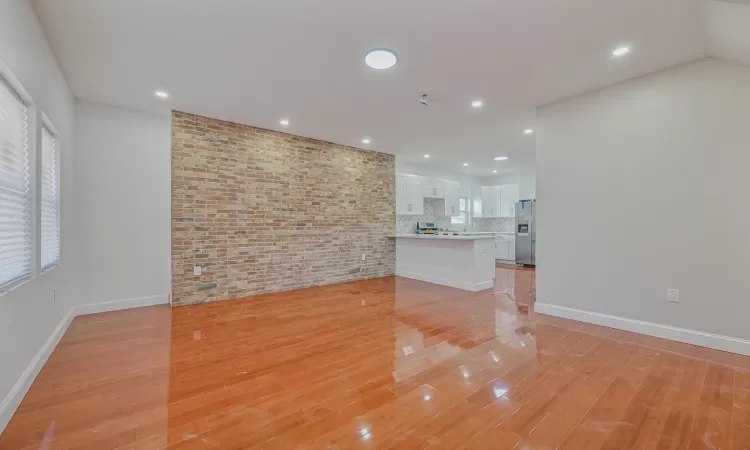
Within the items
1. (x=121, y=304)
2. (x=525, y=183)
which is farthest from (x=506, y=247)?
(x=121, y=304)

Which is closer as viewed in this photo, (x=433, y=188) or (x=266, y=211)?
(x=266, y=211)

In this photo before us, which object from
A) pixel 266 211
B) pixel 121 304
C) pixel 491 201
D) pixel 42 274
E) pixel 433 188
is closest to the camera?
pixel 42 274

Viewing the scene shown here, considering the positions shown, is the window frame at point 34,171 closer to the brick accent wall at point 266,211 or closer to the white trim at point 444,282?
the brick accent wall at point 266,211

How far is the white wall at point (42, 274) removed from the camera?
1833mm

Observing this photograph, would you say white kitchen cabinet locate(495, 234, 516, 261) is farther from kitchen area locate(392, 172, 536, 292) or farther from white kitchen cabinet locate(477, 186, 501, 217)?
white kitchen cabinet locate(477, 186, 501, 217)

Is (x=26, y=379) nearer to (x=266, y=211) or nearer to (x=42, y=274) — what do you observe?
(x=42, y=274)

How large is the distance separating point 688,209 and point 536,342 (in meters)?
1.84

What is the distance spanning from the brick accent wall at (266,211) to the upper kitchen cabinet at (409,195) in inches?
27.2

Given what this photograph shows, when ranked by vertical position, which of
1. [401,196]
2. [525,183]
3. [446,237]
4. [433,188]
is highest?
[525,183]

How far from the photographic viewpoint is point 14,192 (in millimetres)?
2033

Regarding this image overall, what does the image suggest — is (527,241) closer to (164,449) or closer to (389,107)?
(389,107)

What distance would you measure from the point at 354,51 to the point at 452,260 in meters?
3.87

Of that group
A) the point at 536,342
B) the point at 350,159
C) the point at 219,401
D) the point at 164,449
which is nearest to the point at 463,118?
the point at 350,159

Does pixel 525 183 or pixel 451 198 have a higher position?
pixel 525 183
